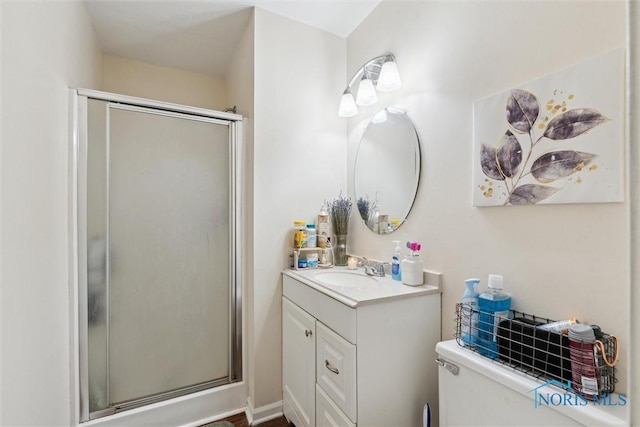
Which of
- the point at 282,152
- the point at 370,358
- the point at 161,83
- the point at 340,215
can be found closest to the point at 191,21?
the point at 161,83

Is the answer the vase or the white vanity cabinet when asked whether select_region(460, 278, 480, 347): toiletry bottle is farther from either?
the vase

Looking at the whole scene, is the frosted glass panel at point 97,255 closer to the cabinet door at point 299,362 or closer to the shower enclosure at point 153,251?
the shower enclosure at point 153,251

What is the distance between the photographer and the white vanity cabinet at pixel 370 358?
3.69ft

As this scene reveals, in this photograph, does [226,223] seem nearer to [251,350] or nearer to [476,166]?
[251,350]

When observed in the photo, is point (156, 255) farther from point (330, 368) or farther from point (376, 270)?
point (376, 270)

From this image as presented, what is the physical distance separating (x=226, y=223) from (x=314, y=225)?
1.84 ft

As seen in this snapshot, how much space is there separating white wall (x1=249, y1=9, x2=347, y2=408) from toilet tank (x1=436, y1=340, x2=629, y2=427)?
3.47 ft

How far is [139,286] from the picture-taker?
162 cm

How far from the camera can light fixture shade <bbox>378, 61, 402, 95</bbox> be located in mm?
1543

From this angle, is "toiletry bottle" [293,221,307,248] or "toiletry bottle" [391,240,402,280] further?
"toiletry bottle" [293,221,307,248]

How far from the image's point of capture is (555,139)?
3.07ft

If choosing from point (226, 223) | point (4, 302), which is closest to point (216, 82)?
point (226, 223)

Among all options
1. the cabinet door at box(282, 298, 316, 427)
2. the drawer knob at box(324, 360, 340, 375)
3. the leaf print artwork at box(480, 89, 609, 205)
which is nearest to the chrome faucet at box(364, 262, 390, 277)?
the cabinet door at box(282, 298, 316, 427)

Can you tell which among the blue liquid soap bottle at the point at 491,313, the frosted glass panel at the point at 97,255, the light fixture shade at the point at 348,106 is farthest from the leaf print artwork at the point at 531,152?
the frosted glass panel at the point at 97,255
